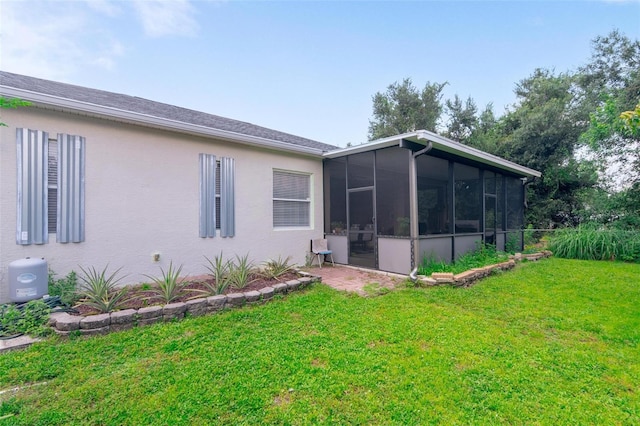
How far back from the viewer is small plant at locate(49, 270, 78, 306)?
11.9ft

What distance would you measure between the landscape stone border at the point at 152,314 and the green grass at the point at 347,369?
16 centimetres

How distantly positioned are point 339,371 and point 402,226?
384cm

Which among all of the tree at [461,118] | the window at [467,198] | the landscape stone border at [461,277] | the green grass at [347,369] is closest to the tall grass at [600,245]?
the window at [467,198]

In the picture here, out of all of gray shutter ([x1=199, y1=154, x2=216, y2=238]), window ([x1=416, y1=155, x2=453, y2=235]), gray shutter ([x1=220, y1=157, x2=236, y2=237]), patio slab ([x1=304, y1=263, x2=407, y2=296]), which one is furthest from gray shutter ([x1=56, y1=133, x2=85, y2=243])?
window ([x1=416, y1=155, x2=453, y2=235])

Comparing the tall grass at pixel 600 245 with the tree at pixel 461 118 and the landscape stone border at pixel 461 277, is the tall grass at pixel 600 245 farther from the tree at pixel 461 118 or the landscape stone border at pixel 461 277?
the tree at pixel 461 118

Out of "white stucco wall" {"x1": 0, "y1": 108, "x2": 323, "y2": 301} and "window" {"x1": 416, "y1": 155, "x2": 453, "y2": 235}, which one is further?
"window" {"x1": 416, "y1": 155, "x2": 453, "y2": 235}

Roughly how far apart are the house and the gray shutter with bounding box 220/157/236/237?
0.02 m

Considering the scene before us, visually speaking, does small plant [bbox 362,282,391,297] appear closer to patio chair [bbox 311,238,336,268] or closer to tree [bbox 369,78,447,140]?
patio chair [bbox 311,238,336,268]

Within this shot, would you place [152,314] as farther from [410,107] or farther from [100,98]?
[410,107]

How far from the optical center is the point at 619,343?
2885 mm

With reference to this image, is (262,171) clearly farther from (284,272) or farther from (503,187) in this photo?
(503,187)

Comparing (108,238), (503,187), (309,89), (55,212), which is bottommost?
(108,238)

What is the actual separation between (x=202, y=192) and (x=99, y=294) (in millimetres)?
2396

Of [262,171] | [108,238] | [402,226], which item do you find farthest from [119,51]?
[402,226]
